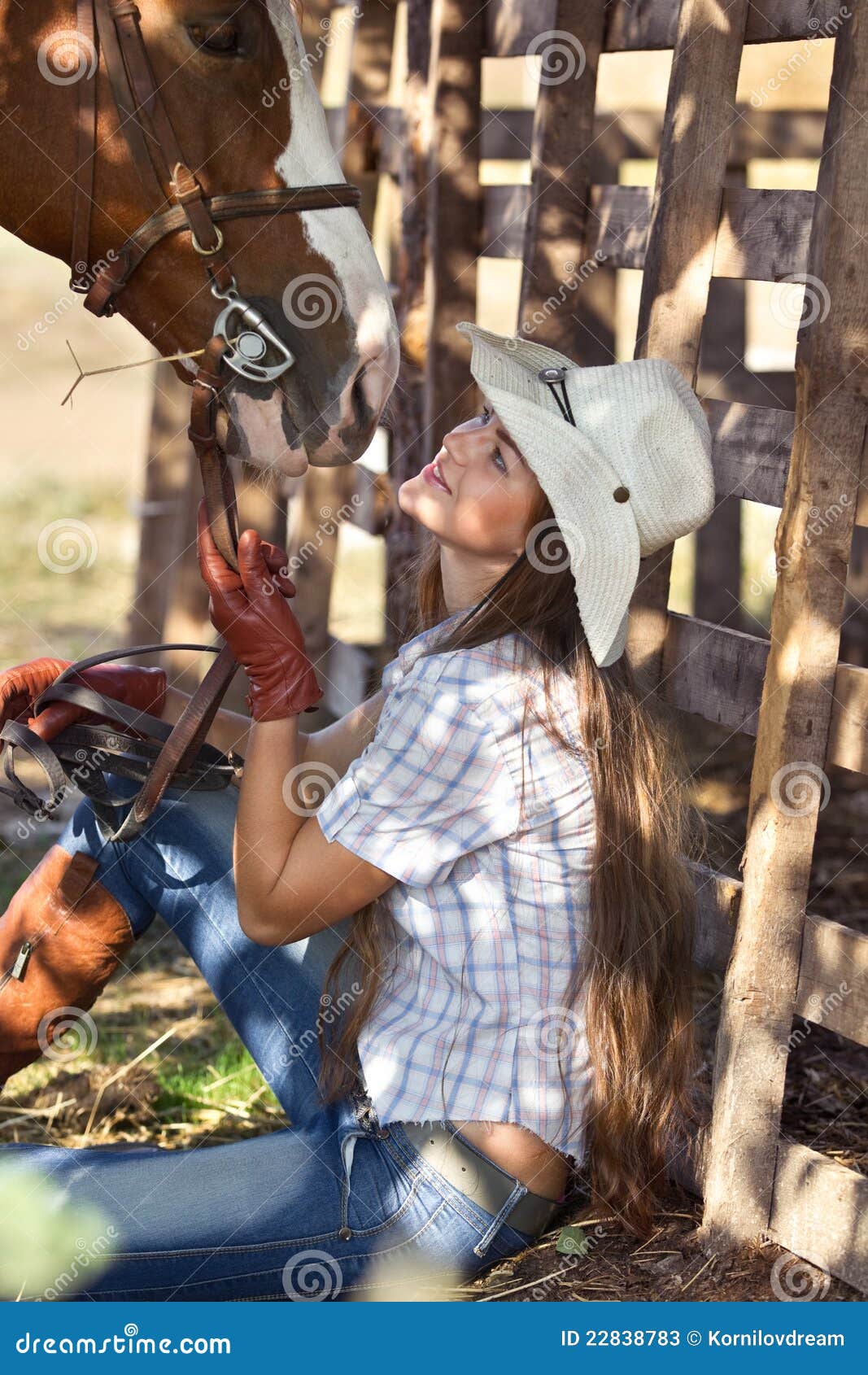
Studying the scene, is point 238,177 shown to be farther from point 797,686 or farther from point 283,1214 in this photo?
point 283,1214

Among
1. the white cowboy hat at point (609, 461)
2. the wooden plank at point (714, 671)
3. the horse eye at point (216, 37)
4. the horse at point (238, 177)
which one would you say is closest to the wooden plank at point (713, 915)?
Result: the wooden plank at point (714, 671)

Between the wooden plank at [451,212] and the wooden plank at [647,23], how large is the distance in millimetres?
76

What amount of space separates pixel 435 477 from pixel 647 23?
1071 millimetres

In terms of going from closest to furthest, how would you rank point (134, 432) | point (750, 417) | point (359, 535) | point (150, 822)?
1. point (750, 417)
2. point (150, 822)
3. point (359, 535)
4. point (134, 432)

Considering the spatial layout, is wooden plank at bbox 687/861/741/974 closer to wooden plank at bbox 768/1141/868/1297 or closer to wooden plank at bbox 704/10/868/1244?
wooden plank at bbox 704/10/868/1244

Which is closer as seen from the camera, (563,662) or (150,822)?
A: (563,662)

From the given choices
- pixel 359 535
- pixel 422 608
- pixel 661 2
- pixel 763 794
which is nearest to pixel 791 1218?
pixel 763 794

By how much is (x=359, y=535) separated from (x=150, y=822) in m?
5.33

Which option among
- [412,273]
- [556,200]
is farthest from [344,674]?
[556,200]

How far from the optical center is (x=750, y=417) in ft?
6.99

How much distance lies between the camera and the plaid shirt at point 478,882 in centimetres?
180

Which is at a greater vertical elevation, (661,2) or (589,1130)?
(661,2)

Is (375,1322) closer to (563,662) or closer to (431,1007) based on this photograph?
(431,1007)

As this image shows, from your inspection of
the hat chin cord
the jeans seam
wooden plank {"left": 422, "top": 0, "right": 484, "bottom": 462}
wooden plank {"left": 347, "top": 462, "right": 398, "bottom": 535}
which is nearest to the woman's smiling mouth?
the hat chin cord
